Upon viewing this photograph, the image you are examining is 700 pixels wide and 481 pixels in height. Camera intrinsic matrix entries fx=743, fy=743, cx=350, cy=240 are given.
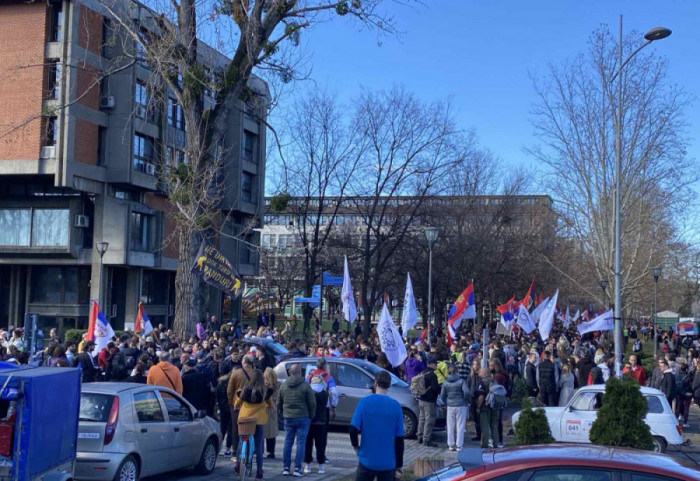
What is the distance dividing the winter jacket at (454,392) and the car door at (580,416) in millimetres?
1849

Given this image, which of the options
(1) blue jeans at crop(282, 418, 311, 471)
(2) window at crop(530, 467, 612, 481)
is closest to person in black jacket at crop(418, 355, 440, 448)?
(1) blue jeans at crop(282, 418, 311, 471)

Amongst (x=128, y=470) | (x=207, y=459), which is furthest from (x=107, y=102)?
(x=128, y=470)

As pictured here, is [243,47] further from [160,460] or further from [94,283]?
[94,283]

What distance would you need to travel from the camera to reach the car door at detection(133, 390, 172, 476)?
9.59 meters

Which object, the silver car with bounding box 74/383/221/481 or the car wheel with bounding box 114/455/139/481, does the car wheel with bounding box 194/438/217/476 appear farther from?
the car wheel with bounding box 114/455/139/481

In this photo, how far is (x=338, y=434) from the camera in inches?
619

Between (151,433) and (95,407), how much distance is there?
0.84 m

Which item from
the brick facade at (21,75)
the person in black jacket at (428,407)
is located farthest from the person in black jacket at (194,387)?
the brick facade at (21,75)

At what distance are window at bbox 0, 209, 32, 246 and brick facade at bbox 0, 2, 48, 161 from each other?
3423mm

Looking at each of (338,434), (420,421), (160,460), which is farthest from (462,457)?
(338,434)

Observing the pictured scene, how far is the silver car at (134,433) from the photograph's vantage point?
29.7ft

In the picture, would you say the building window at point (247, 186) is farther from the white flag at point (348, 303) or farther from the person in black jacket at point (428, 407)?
the person in black jacket at point (428, 407)

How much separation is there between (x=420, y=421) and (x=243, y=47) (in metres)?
10.0

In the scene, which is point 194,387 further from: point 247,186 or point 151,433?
point 247,186
